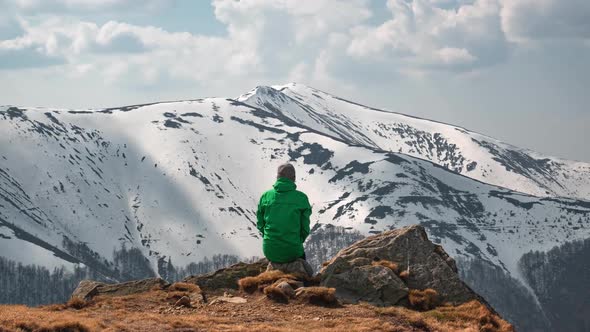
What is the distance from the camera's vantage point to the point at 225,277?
2742 centimetres

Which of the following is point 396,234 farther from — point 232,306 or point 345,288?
point 232,306

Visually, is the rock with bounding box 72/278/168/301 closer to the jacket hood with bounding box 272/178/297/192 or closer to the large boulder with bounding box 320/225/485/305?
the jacket hood with bounding box 272/178/297/192

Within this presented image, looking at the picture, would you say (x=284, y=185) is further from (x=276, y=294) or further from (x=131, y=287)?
(x=131, y=287)

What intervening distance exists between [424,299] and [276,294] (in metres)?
5.05

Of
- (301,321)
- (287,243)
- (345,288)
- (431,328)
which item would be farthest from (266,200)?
(431,328)

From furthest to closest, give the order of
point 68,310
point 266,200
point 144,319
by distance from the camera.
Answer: point 266,200, point 68,310, point 144,319

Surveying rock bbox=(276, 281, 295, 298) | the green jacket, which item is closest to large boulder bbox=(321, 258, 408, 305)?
rock bbox=(276, 281, 295, 298)

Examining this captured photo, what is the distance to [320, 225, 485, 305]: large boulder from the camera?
24.3 m

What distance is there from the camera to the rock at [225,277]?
27.1 meters

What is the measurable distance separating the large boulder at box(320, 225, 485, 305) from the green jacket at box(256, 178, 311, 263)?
161 centimetres

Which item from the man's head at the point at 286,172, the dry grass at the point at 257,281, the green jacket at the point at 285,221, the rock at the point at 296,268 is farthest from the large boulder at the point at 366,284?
the man's head at the point at 286,172

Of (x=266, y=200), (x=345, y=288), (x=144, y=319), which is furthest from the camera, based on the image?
(x=266, y=200)

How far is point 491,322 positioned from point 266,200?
933 centimetres

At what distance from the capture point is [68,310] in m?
22.5
